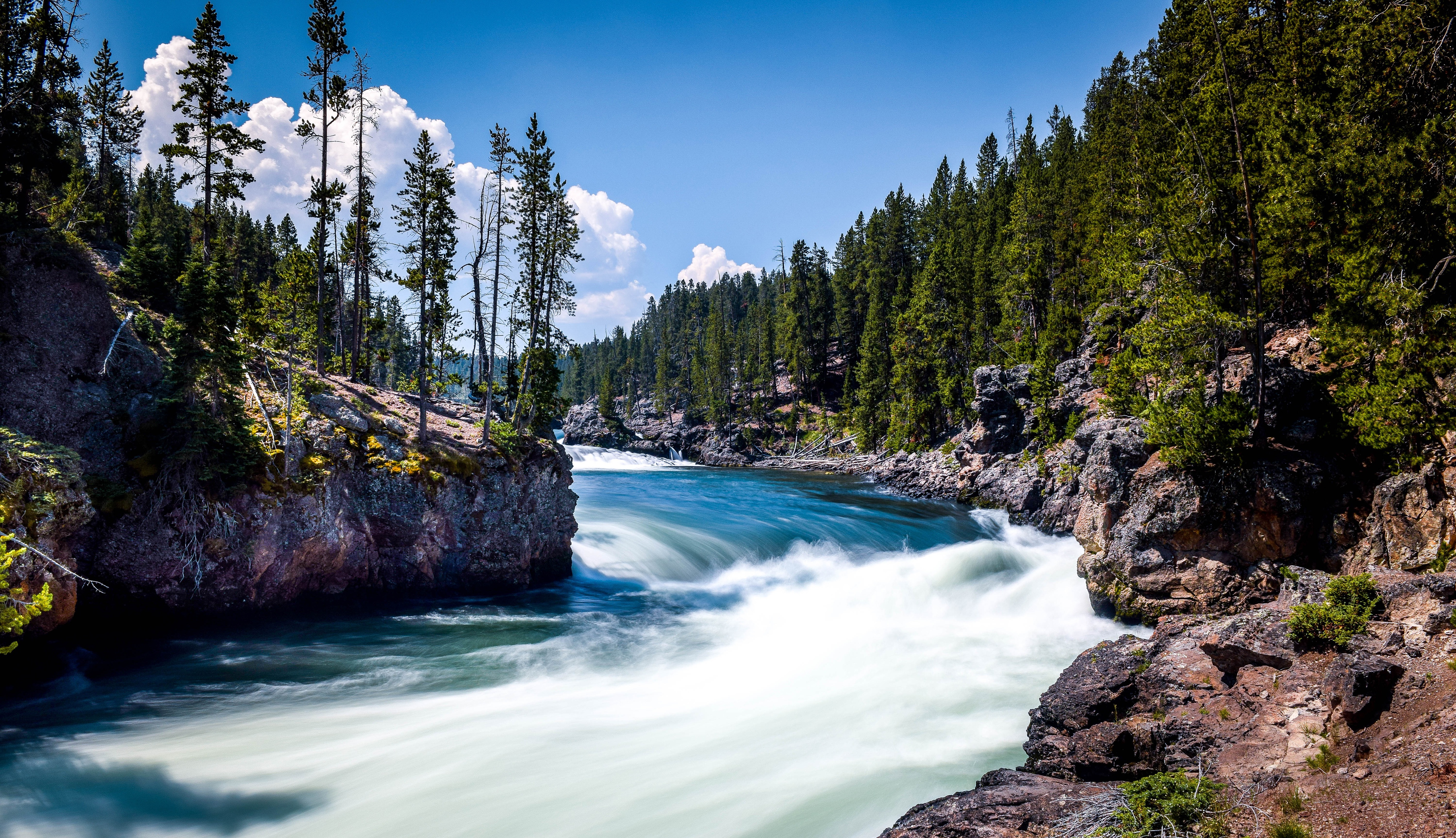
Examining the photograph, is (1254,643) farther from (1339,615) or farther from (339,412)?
(339,412)

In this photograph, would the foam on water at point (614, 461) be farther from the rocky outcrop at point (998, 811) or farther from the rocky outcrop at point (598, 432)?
the rocky outcrop at point (998, 811)

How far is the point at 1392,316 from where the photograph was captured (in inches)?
433

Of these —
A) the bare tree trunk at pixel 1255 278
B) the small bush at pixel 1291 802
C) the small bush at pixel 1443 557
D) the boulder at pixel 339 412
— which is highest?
the bare tree trunk at pixel 1255 278

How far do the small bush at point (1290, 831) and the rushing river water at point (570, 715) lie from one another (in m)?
4.33

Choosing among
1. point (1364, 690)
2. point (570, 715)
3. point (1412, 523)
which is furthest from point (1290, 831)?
point (570, 715)

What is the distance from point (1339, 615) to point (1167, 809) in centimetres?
516

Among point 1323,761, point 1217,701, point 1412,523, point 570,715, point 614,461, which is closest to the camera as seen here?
point 1323,761

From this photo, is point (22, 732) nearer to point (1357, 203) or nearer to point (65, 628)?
point (65, 628)

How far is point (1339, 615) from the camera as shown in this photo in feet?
26.9

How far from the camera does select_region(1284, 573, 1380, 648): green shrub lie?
8.10 meters

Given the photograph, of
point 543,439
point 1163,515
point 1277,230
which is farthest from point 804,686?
point 1277,230

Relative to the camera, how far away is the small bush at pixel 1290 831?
4.91 m

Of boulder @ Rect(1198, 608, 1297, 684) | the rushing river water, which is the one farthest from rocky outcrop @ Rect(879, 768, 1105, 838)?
boulder @ Rect(1198, 608, 1297, 684)

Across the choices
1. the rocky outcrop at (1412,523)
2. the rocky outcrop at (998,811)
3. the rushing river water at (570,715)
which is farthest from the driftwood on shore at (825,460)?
the rocky outcrop at (998,811)
